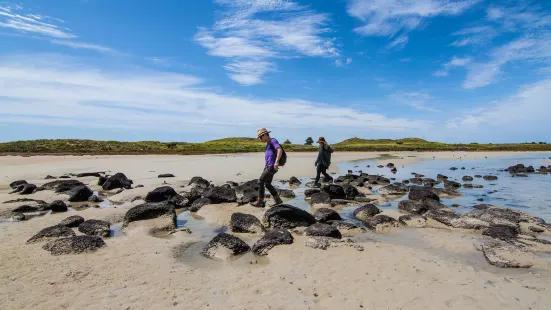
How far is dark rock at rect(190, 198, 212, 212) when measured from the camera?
11.5 m

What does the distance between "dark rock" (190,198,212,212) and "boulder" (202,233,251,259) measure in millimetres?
4737

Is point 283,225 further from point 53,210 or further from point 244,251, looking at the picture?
point 53,210

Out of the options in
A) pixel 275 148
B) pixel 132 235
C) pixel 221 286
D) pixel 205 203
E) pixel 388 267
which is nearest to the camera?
pixel 221 286

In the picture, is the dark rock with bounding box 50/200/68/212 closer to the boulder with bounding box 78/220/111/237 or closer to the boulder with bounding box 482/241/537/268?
the boulder with bounding box 78/220/111/237

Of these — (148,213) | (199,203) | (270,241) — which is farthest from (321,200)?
(148,213)

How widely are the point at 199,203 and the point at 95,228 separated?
13.4 ft

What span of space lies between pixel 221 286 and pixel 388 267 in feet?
10.00

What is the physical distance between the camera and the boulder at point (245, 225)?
8523 millimetres

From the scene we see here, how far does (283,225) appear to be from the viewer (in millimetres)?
8820

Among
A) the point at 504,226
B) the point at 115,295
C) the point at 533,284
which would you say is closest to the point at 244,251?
the point at 115,295

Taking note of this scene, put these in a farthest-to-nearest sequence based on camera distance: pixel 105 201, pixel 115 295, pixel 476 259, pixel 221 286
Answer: pixel 105 201 → pixel 476 259 → pixel 221 286 → pixel 115 295

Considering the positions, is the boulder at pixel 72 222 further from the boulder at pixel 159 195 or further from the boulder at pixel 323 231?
the boulder at pixel 323 231

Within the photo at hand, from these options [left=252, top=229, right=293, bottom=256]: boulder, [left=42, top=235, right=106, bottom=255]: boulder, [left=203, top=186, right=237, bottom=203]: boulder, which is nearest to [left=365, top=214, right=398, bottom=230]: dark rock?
[left=252, top=229, right=293, bottom=256]: boulder

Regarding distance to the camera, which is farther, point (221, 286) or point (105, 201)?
point (105, 201)
